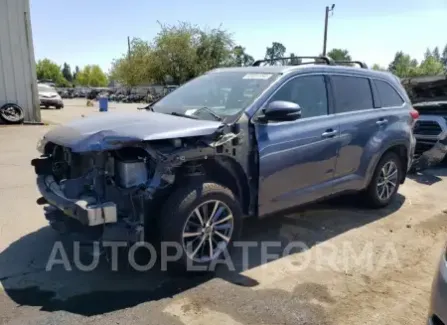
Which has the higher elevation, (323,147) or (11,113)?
(323,147)

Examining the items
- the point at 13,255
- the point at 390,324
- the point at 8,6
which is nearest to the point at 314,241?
the point at 390,324

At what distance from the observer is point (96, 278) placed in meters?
3.53

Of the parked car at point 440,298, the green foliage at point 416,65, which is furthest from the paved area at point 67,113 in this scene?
the green foliage at point 416,65

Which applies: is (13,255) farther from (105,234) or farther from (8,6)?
(8,6)

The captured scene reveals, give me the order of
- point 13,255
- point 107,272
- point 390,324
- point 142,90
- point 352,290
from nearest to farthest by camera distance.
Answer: point 390,324 → point 352,290 → point 107,272 → point 13,255 → point 142,90

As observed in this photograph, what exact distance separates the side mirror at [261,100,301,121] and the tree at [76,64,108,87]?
4599 inches

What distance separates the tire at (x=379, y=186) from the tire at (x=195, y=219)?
238cm

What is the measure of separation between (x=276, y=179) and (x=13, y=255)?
2637 mm

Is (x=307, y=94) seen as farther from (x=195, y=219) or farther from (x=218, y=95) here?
(x=195, y=219)

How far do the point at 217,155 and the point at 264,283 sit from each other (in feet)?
3.85

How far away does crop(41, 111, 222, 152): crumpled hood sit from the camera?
3.12 meters

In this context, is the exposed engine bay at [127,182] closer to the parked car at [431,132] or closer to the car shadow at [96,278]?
the car shadow at [96,278]

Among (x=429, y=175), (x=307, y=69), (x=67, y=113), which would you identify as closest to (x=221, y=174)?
(x=307, y=69)

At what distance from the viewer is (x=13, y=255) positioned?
153 inches
